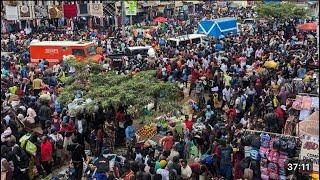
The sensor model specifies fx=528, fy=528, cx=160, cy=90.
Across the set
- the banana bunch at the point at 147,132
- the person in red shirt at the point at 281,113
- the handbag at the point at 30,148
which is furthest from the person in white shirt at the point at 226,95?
the handbag at the point at 30,148

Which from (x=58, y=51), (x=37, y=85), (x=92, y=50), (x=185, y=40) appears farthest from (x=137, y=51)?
(x=37, y=85)

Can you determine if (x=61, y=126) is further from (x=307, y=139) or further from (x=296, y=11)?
(x=296, y=11)

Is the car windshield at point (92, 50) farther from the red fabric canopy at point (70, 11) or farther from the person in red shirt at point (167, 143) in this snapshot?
the person in red shirt at point (167, 143)

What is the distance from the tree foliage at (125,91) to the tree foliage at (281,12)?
26257 millimetres

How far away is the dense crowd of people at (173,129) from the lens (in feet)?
40.0

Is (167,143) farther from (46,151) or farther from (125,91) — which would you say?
(46,151)

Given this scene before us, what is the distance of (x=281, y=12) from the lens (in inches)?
1588

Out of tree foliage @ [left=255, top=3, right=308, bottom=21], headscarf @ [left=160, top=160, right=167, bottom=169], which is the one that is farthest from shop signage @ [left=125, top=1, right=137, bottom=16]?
headscarf @ [left=160, top=160, right=167, bottom=169]

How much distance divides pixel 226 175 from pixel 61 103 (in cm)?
628

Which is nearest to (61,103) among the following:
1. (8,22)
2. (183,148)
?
(183,148)

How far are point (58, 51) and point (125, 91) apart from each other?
1354 centimetres

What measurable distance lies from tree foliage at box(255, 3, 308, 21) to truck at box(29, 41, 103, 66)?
1747cm

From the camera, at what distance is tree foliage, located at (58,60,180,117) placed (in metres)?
14.7

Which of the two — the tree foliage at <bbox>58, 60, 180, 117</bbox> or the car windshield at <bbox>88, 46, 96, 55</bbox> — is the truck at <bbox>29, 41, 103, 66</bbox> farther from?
the tree foliage at <bbox>58, 60, 180, 117</bbox>
